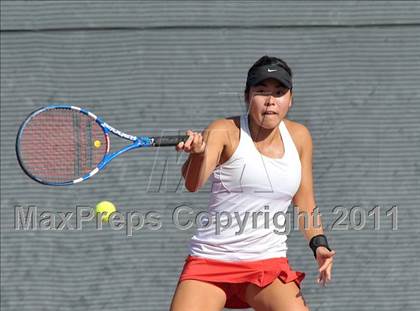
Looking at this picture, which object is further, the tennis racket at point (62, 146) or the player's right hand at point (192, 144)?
the tennis racket at point (62, 146)

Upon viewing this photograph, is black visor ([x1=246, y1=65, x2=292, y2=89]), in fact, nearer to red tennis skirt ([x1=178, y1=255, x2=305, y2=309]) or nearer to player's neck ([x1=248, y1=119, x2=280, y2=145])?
player's neck ([x1=248, y1=119, x2=280, y2=145])

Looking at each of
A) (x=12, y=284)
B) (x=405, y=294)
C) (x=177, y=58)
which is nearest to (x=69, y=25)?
(x=177, y=58)

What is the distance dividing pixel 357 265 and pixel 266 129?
1673 millimetres

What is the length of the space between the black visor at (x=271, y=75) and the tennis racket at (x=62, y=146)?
21.8 inches

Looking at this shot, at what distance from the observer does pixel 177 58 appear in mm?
5129

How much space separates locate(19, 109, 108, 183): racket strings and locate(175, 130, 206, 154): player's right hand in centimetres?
62

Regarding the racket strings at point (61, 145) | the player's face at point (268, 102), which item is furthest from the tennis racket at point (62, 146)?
the player's face at point (268, 102)

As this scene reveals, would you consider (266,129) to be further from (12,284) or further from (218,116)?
(12,284)

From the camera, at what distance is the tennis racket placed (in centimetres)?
408

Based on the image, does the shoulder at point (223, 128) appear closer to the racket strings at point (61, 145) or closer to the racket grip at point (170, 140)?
the racket grip at point (170, 140)

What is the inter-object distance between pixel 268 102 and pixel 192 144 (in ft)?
1.42

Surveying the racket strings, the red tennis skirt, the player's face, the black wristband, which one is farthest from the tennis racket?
the black wristband

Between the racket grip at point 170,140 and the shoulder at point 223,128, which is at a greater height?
the shoulder at point 223,128

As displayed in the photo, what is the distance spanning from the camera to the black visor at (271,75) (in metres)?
3.70
